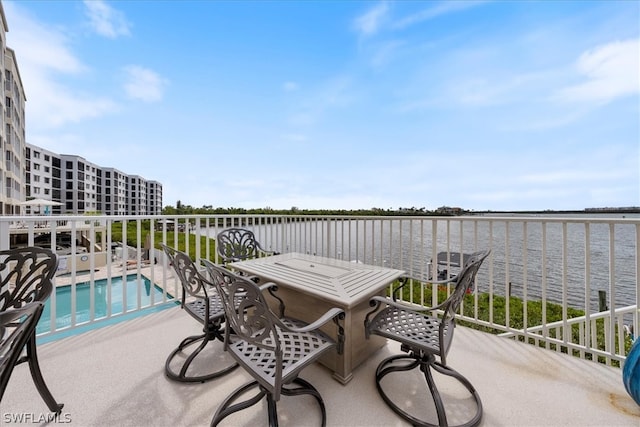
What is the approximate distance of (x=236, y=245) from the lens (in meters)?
3.41

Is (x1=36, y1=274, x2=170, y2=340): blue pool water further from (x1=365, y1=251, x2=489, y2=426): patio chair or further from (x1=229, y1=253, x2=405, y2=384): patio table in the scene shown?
(x1=365, y1=251, x2=489, y2=426): patio chair

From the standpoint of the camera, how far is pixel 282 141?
26.6ft

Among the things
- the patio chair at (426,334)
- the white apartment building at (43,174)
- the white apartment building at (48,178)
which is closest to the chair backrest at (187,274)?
the patio chair at (426,334)

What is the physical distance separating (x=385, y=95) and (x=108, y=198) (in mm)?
58418

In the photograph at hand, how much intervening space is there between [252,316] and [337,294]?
2.12 ft

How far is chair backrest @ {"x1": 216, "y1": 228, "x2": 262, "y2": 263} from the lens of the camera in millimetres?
3240

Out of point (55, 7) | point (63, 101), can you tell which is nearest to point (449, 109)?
point (55, 7)

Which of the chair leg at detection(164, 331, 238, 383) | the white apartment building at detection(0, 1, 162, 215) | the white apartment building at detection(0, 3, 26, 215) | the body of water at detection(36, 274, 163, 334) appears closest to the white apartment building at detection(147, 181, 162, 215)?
the white apartment building at detection(0, 1, 162, 215)

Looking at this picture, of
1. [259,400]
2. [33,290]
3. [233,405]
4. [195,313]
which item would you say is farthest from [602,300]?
[33,290]

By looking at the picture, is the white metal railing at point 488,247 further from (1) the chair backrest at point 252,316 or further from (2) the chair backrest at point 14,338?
(1) the chair backrest at point 252,316

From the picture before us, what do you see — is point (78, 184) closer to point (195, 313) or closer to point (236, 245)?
point (236, 245)

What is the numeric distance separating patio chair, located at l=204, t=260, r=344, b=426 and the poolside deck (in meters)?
0.19

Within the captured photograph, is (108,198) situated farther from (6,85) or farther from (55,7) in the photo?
(55,7)

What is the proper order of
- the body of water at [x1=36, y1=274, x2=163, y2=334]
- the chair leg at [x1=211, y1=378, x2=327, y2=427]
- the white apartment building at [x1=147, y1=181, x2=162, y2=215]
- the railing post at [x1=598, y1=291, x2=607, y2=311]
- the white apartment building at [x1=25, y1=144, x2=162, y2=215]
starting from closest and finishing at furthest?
the chair leg at [x1=211, y1=378, x2=327, y2=427]
the railing post at [x1=598, y1=291, x2=607, y2=311]
the body of water at [x1=36, y1=274, x2=163, y2=334]
the white apartment building at [x1=25, y1=144, x2=162, y2=215]
the white apartment building at [x1=147, y1=181, x2=162, y2=215]
